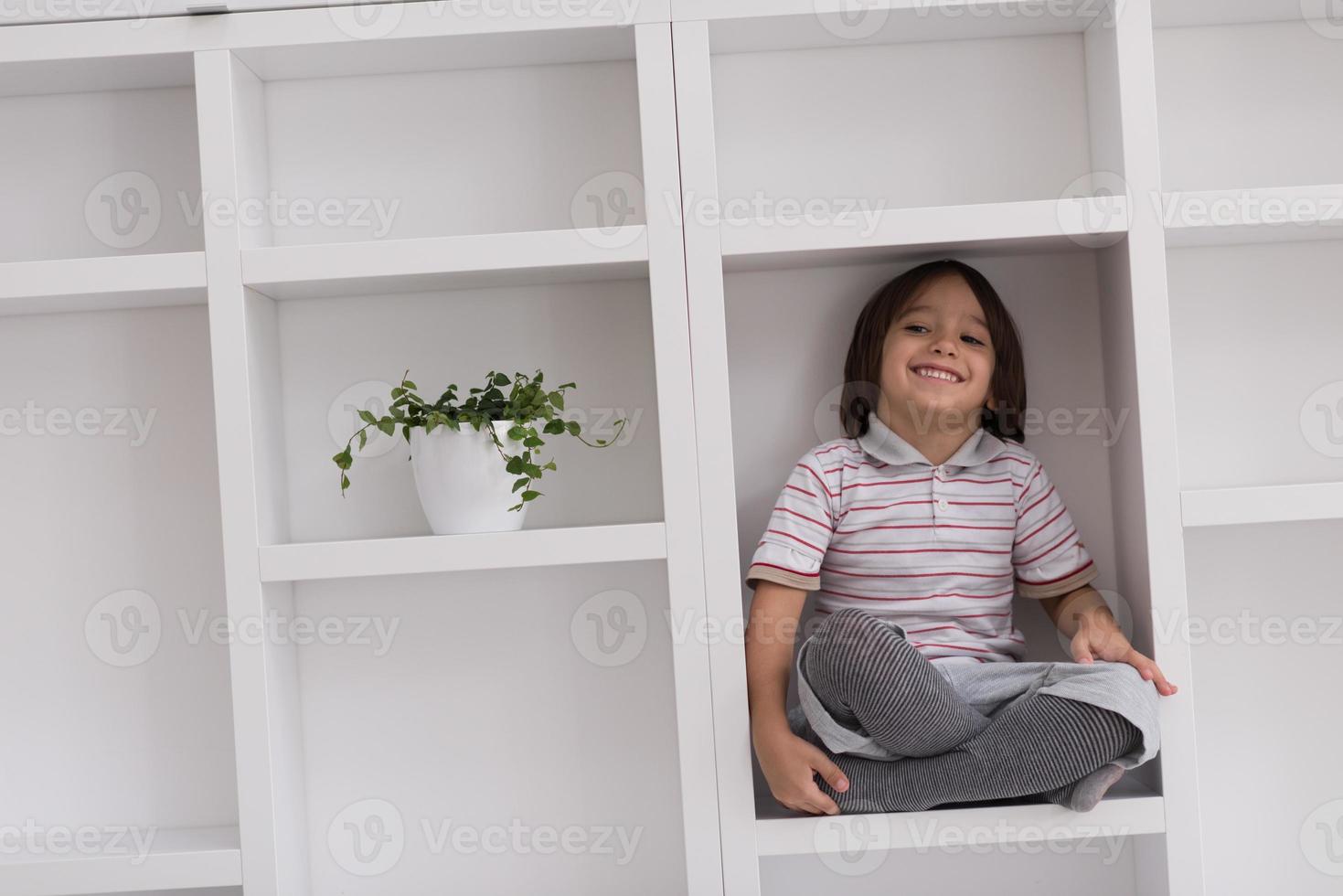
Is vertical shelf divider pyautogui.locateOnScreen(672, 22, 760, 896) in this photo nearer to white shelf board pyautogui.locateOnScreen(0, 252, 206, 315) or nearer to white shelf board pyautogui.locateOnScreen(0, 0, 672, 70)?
white shelf board pyautogui.locateOnScreen(0, 0, 672, 70)

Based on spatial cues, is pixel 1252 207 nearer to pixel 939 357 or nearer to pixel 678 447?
pixel 939 357

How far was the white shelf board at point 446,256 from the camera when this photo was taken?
1.13 meters

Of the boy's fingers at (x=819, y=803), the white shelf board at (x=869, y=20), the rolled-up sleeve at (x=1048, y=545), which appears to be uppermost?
the white shelf board at (x=869, y=20)

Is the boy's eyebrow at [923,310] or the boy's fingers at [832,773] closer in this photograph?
the boy's fingers at [832,773]

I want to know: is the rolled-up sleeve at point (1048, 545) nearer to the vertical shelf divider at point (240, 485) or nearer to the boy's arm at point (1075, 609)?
the boy's arm at point (1075, 609)

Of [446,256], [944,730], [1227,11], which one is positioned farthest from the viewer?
[1227,11]

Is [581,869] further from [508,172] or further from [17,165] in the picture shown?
[17,165]

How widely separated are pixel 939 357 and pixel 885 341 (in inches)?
2.6

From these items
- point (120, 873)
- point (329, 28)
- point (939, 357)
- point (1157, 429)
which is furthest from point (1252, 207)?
point (120, 873)

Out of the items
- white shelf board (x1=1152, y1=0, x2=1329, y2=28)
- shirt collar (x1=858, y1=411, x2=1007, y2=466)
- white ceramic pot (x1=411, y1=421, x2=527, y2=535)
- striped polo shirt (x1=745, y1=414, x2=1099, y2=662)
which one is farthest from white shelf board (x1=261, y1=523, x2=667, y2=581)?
white shelf board (x1=1152, y1=0, x2=1329, y2=28)

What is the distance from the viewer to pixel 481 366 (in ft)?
4.24

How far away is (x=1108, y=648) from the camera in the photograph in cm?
111

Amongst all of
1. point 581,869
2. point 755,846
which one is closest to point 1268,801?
point 755,846

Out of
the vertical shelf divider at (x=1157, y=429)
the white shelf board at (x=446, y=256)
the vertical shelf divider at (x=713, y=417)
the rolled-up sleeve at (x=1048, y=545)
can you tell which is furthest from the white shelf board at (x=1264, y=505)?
the white shelf board at (x=446, y=256)
